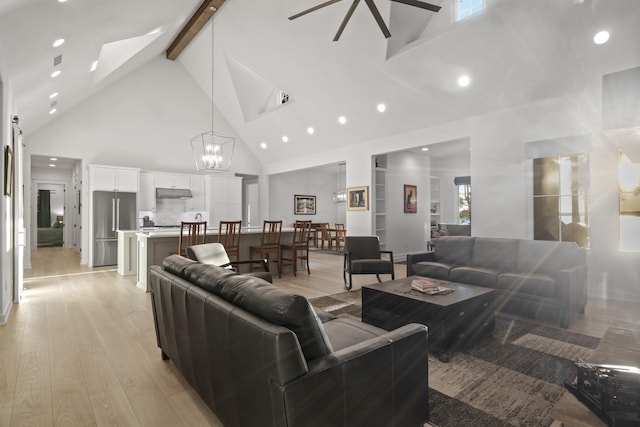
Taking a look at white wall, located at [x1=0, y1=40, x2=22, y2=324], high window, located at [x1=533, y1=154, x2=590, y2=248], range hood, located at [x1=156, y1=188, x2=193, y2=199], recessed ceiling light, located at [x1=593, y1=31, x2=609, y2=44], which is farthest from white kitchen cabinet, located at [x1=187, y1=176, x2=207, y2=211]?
recessed ceiling light, located at [x1=593, y1=31, x2=609, y2=44]

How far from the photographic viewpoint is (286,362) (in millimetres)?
1188

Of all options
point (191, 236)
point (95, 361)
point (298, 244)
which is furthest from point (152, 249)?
point (95, 361)

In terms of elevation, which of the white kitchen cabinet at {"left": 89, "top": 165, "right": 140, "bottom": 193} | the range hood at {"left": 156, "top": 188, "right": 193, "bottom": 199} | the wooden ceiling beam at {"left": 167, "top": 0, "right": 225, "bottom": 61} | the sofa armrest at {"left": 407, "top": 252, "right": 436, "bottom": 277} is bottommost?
the sofa armrest at {"left": 407, "top": 252, "right": 436, "bottom": 277}

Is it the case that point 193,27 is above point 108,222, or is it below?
above

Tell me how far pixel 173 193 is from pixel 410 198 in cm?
635

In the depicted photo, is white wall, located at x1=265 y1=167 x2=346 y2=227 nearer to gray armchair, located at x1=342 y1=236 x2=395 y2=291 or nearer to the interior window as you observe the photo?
the interior window

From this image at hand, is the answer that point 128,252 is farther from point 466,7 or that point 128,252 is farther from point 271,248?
point 466,7

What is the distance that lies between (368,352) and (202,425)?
3.73ft

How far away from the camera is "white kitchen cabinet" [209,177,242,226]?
371 inches

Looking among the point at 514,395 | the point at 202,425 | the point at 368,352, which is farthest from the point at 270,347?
the point at 514,395

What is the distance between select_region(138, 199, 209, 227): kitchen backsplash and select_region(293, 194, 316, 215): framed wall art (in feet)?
12.0

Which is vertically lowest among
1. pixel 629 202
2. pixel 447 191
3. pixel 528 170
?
pixel 629 202

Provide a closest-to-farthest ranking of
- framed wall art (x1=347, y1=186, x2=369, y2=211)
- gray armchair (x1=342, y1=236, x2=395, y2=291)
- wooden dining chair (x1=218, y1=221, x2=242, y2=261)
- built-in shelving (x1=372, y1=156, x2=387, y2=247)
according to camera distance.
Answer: gray armchair (x1=342, y1=236, x2=395, y2=291) → wooden dining chair (x1=218, y1=221, x2=242, y2=261) → framed wall art (x1=347, y1=186, x2=369, y2=211) → built-in shelving (x1=372, y1=156, x2=387, y2=247)


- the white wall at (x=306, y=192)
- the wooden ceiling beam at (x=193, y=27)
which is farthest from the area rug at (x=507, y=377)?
the white wall at (x=306, y=192)
